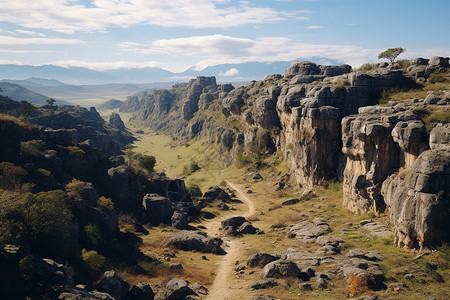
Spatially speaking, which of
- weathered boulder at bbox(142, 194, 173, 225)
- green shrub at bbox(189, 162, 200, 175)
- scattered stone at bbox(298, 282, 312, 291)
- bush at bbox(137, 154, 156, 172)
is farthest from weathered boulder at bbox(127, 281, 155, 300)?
green shrub at bbox(189, 162, 200, 175)

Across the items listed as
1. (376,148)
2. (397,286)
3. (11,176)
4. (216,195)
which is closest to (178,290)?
(397,286)

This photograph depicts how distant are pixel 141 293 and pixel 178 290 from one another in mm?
3534

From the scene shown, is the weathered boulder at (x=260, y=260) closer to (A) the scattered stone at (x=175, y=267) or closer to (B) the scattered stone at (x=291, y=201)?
(A) the scattered stone at (x=175, y=267)

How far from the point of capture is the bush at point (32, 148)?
51844 millimetres

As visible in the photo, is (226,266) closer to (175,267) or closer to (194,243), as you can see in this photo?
(175,267)

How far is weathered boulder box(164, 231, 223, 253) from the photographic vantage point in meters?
46.9

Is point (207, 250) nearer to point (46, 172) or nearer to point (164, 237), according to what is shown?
point (164, 237)

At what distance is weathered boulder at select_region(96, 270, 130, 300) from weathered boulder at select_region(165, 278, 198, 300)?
13.5ft

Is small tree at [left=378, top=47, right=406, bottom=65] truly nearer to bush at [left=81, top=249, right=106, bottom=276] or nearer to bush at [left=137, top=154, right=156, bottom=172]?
bush at [left=137, top=154, right=156, bottom=172]

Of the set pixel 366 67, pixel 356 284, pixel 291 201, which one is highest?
pixel 366 67

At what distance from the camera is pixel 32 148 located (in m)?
52.8

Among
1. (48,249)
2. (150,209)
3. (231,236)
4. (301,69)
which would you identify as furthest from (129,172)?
(301,69)

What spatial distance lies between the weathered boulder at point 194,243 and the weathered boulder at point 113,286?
16.1 meters

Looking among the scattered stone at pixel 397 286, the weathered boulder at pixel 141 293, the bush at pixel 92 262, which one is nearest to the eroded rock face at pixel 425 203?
the scattered stone at pixel 397 286
